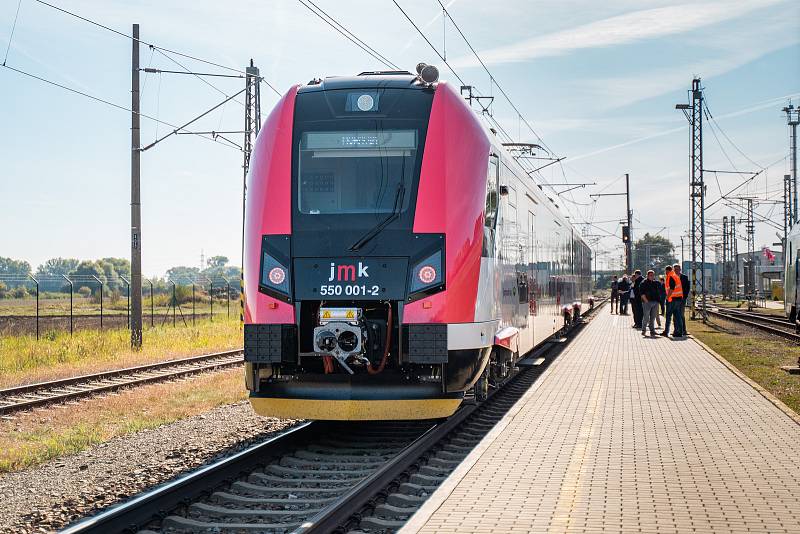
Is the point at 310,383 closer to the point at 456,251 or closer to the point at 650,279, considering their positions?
the point at 456,251

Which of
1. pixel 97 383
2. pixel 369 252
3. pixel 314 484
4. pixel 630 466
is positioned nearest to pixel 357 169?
pixel 369 252

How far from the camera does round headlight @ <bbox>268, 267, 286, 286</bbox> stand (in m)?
8.92

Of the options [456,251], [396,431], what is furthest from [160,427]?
[456,251]

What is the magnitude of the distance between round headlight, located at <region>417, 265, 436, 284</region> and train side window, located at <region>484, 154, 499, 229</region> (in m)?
1.06

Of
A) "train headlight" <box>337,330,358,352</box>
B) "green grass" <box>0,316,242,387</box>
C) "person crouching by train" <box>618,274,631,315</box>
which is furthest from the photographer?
"person crouching by train" <box>618,274,631,315</box>

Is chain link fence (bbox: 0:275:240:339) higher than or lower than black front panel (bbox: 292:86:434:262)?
lower

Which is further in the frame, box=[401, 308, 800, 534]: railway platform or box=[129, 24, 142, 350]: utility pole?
box=[129, 24, 142, 350]: utility pole

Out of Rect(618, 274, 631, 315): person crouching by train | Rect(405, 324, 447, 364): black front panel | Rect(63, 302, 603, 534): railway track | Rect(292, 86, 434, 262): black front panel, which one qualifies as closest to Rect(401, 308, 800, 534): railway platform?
Rect(63, 302, 603, 534): railway track

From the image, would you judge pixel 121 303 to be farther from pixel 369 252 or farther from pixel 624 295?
pixel 369 252

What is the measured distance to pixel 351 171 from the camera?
30.3 ft

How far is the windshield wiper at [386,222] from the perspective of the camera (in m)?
8.85

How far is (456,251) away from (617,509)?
3.25 m

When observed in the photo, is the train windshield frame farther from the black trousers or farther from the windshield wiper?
the black trousers

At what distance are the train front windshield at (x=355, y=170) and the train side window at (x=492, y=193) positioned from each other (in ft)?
3.22
